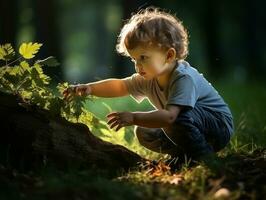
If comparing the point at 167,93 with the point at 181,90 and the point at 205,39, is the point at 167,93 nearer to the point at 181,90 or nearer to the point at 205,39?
the point at 181,90

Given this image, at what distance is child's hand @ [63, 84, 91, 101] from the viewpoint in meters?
→ 4.91

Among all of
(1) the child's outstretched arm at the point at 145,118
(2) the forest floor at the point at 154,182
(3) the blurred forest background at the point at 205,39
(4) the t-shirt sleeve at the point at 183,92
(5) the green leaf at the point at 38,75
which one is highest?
(3) the blurred forest background at the point at 205,39

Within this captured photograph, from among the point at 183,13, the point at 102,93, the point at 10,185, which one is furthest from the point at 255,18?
the point at 10,185

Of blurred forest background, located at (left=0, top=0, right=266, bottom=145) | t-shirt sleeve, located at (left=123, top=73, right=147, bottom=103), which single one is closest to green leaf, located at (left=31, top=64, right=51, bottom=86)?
blurred forest background, located at (left=0, top=0, right=266, bottom=145)

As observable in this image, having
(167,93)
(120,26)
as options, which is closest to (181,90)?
(167,93)

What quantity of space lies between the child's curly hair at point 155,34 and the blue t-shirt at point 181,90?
19 centimetres

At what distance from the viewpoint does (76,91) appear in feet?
16.3

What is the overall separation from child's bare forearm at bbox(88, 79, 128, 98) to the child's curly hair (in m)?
0.38

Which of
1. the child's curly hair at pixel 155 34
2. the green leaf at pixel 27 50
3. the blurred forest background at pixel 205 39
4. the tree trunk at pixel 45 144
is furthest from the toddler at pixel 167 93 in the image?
the blurred forest background at pixel 205 39

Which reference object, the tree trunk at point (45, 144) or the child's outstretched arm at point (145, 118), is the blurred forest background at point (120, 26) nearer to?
the tree trunk at point (45, 144)

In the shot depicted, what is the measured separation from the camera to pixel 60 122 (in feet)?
15.7

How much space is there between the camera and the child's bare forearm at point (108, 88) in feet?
17.3

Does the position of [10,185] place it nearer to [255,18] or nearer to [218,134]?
[218,134]

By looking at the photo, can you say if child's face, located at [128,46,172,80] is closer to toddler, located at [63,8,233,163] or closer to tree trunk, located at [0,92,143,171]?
toddler, located at [63,8,233,163]
